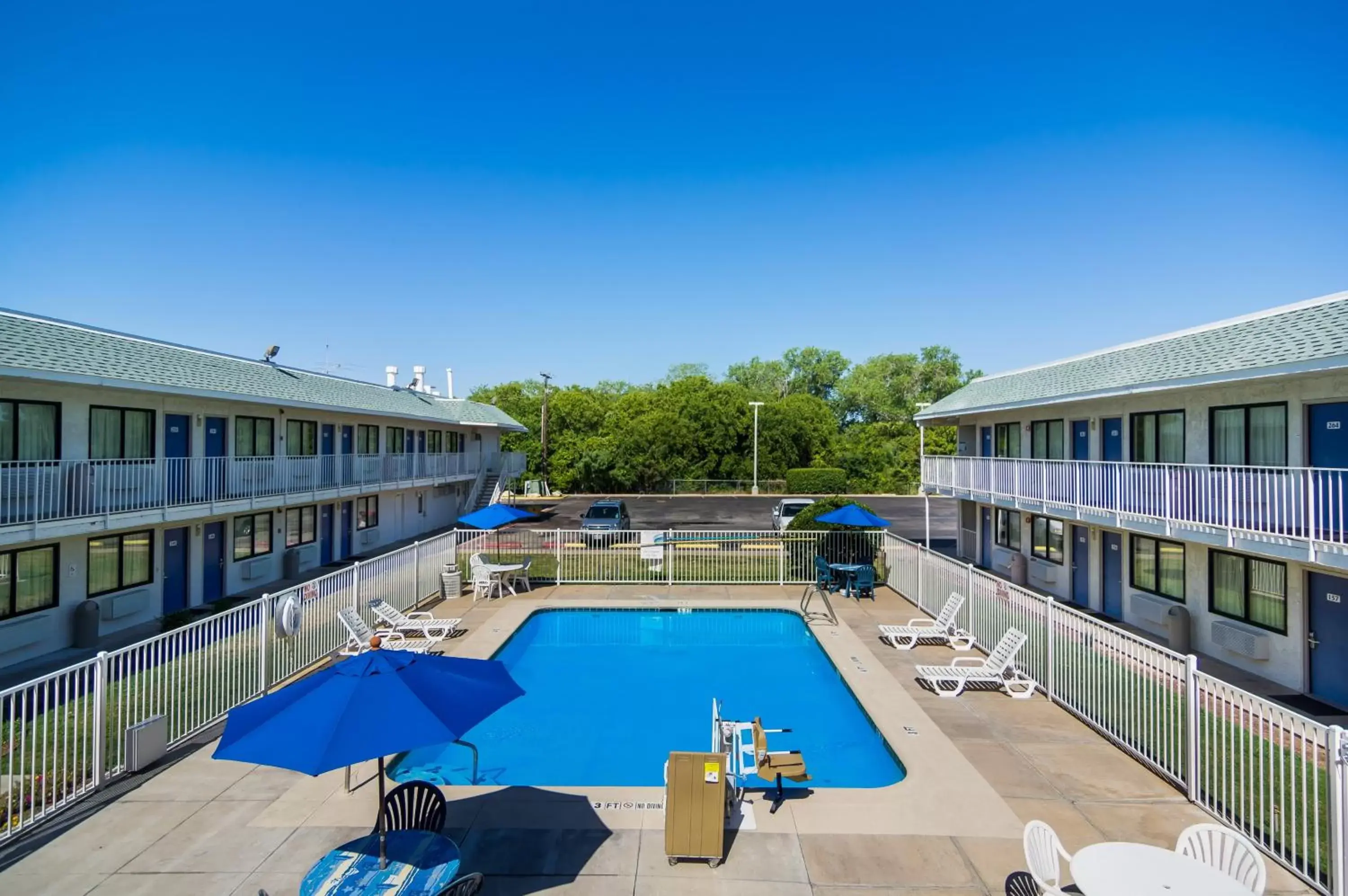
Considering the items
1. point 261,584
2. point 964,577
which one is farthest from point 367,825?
point 261,584

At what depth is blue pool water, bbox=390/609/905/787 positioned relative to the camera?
989 centimetres

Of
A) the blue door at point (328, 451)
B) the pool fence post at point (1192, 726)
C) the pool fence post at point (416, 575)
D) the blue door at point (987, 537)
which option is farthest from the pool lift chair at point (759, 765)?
the blue door at point (328, 451)

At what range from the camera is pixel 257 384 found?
2100cm

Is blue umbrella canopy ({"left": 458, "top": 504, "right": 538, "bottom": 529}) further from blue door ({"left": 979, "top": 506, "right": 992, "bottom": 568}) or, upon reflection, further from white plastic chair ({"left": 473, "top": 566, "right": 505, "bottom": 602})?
blue door ({"left": 979, "top": 506, "right": 992, "bottom": 568})

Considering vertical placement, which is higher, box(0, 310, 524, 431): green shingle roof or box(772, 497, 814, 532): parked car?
box(0, 310, 524, 431): green shingle roof

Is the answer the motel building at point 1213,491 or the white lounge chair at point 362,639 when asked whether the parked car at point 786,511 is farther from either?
the white lounge chair at point 362,639

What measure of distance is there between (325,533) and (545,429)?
85.1 ft

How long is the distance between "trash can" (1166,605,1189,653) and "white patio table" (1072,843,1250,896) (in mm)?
10441

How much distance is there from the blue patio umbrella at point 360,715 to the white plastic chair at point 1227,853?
5520 mm

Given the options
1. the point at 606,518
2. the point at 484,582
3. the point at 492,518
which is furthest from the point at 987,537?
the point at 484,582

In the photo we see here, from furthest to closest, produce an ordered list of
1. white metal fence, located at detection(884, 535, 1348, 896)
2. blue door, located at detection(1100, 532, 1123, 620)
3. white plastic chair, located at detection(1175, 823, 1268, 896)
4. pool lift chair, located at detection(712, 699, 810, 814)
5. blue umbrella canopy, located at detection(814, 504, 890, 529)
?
blue umbrella canopy, located at detection(814, 504, 890, 529)
blue door, located at detection(1100, 532, 1123, 620)
pool lift chair, located at detection(712, 699, 810, 814)
white metal fence, located at detection(884, 535, 1348, 896)
white plastic chair, located at detection(1175, 823, 1268, 896)

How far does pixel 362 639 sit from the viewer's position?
1315 cm

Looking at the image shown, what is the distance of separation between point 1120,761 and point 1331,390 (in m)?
7.37

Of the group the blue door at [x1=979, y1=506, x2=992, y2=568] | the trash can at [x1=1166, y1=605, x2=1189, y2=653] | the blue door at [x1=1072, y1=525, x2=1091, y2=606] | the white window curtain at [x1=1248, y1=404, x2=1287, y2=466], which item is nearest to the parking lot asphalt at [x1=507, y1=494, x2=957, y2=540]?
the blue door at [x1=979, y1=506, x2=992, y2=568]
